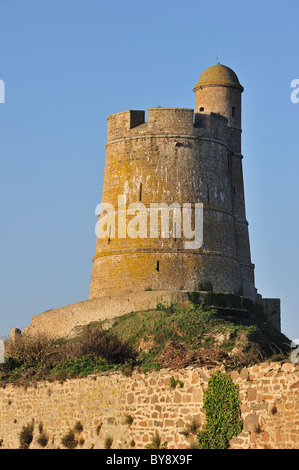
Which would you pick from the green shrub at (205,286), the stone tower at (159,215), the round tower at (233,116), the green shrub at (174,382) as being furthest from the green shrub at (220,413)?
the round tower at (233,116)

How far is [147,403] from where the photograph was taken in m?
21.1

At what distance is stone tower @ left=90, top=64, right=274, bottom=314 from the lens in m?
43.6

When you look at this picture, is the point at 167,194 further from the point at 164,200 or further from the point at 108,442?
the point at 108,442

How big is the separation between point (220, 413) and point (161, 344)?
693 inches

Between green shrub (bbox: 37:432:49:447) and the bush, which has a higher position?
the bush

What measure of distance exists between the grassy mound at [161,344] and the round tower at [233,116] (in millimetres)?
4613

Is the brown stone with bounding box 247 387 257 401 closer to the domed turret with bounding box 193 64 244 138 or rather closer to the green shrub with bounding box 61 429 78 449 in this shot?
the green shrub with bounding box 61 429 78 449

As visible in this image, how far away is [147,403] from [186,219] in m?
23.2

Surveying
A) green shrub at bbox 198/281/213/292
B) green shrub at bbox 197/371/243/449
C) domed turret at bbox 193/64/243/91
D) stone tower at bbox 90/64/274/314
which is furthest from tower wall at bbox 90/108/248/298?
green shrub at bbox 197/371/243/449

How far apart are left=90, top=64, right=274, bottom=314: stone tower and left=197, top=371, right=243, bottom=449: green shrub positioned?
2365 centimetres

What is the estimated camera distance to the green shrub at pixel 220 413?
61.8ft

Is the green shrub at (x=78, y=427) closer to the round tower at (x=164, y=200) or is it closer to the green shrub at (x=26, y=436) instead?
the green shrub at (x=26, y=436)

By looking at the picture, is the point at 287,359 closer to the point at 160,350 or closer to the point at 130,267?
the point at 160,350
